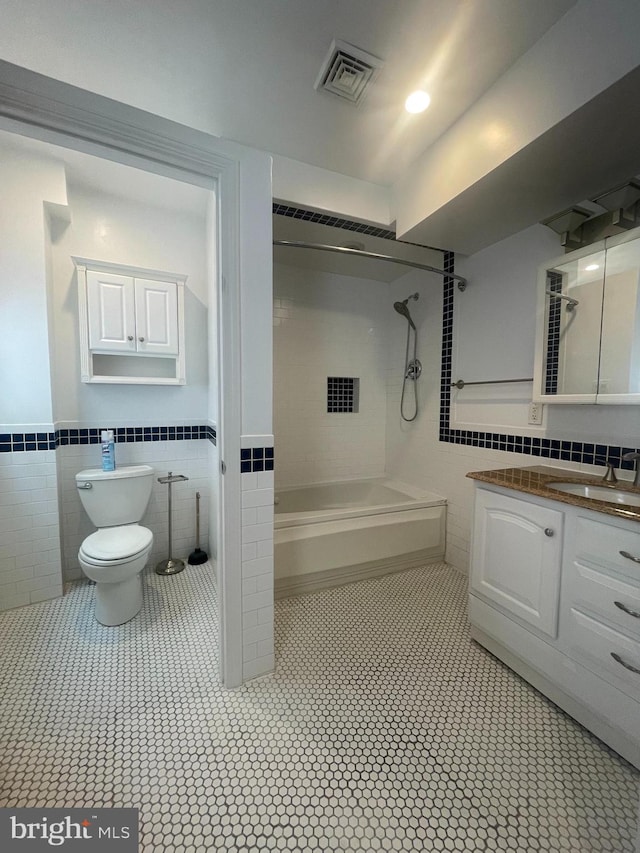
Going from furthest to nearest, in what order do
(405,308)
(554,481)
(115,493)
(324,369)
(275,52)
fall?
(324,369), (405,308), (115,493), (554,481), (275,52)

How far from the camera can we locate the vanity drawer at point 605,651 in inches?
40.9

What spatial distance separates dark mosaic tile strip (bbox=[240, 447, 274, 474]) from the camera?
133cm

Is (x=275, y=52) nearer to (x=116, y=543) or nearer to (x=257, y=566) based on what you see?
(x=257, y=566)

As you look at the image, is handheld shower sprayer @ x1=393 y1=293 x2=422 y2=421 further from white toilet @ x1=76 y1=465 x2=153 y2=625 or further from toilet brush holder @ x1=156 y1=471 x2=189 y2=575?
white toilet @ x1=76 y1=465 x2=153 y2=625

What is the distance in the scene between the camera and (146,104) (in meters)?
1.49

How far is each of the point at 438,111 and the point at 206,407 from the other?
86.1 inches

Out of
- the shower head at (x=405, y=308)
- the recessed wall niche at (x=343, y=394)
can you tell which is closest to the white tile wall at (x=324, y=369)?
the recessed wall niche at (x=343, y=394)

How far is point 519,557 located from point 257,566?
114 centimetres

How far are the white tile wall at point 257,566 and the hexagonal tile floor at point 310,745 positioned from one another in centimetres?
14

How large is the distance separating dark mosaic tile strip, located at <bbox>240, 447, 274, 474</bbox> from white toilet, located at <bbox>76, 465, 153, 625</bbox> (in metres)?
0.91

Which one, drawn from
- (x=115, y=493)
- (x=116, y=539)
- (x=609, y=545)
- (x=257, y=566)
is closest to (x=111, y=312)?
(x=115, y=493)

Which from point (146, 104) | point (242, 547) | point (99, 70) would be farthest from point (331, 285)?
point (242, 547)

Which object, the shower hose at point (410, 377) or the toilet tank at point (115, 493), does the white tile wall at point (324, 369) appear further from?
the toilet tank at point (115, 493)

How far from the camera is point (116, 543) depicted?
176 cm
